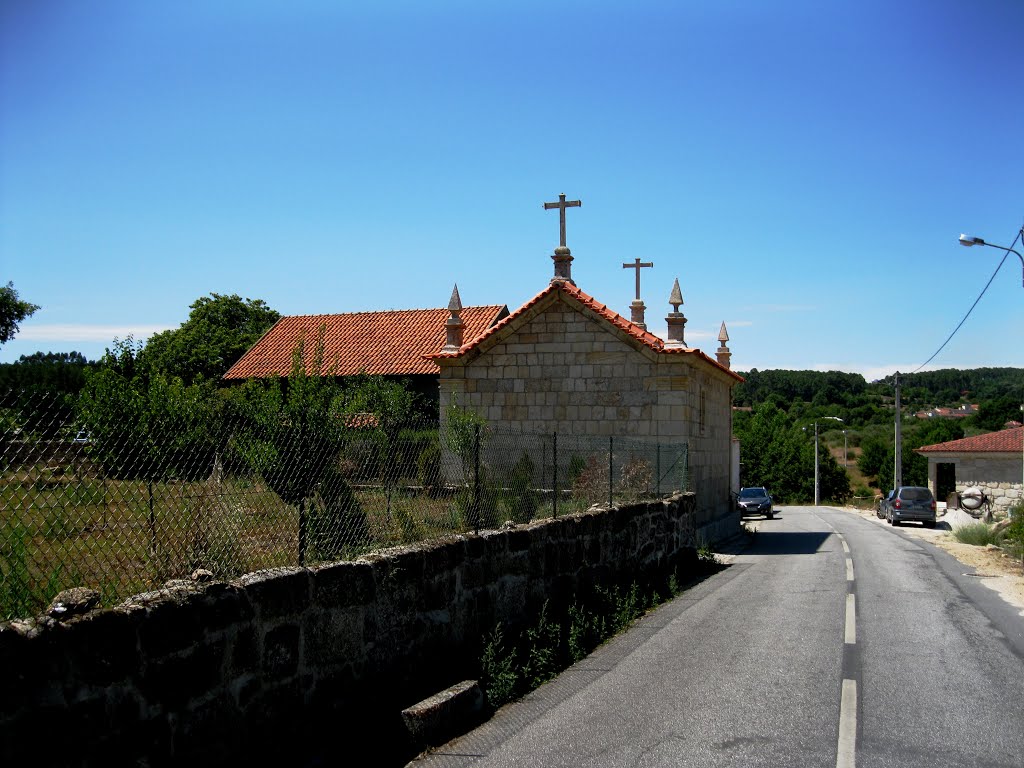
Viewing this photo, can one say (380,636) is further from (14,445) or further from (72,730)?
(14,445)

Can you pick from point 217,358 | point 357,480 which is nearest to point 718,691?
point 357,480

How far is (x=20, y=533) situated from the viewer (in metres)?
4.32

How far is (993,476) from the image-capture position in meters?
40.1

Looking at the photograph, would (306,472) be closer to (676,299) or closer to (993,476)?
(676,299)

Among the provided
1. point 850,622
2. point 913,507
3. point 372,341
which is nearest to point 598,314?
point 850,622

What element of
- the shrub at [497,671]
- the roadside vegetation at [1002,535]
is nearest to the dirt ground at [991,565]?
the roadside vegetation at [1002,535]

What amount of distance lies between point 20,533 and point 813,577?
43.7 ft

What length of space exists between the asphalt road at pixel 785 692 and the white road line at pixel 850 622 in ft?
0.08

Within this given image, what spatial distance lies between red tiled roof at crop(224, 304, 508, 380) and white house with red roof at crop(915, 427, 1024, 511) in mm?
22516

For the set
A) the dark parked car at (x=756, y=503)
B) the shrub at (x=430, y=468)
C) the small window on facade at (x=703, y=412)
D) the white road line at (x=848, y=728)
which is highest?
the small window on facade at (x=703, y=412)

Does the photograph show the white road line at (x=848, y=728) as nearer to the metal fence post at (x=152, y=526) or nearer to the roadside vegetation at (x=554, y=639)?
the roadside vegetation at (x=554, y=639)

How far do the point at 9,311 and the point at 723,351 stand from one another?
35.5m

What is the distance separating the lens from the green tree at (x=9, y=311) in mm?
43406

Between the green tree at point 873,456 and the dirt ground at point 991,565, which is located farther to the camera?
the green tree at point 873,456
